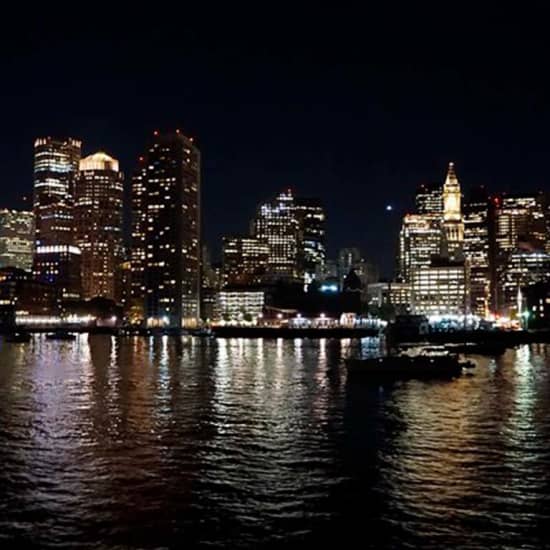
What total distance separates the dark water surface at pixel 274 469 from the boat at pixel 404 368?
460 inches

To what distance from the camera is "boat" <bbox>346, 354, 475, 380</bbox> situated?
6775cm

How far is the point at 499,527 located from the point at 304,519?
540cm

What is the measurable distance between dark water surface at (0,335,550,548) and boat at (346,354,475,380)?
1168 cm

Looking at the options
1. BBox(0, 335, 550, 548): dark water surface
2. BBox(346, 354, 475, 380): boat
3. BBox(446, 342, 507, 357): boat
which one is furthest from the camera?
BBox(446, 342, 507, 357): boat

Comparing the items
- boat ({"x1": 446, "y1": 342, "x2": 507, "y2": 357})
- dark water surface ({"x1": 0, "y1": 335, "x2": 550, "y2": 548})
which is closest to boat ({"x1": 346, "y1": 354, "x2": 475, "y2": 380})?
dark water surface ({"x1": 0, "y1": 335, "x2": 550, "y2": 548})

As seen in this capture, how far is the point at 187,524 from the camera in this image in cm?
2177

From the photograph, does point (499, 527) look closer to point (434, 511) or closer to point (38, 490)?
point (434, 511)

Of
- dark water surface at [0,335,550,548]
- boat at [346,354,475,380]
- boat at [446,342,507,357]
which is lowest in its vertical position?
boat at [446,342,507,357]

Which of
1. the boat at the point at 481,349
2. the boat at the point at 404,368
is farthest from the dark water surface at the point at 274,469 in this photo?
the boat at the point at 481,349

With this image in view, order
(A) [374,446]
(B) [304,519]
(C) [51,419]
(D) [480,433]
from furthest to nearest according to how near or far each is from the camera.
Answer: (C) [51,419], (D) [480,433], (A) [374,446], (B) [304,519]

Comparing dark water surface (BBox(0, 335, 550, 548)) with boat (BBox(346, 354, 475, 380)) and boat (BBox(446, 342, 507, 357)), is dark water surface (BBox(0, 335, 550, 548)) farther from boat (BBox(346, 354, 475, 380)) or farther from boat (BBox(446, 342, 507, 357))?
boat (BBox(446, 342, 507, 357))

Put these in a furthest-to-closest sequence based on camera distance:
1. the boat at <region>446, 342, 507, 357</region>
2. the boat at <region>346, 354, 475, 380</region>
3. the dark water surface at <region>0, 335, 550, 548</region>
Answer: the boat at <region>446, 342, 507, 357</region> → the boat at <region>346, 354, 475, 380</region> → the dark water surface at <region>0, 335, 550, 548</region>

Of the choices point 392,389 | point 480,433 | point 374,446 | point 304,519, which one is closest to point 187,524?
point 304,519

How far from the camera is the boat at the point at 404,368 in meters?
67.8
